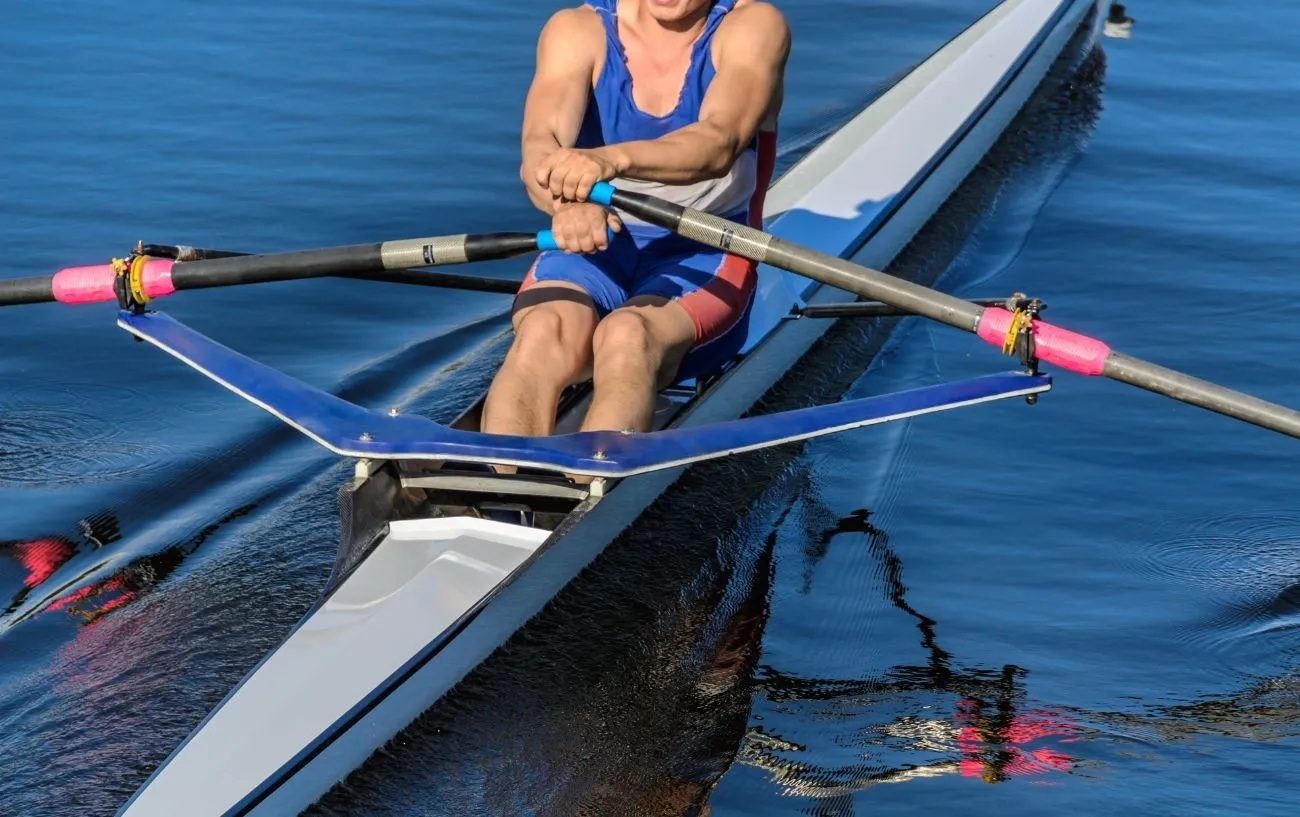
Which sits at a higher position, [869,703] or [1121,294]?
[1121,294]

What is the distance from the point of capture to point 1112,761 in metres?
4.32

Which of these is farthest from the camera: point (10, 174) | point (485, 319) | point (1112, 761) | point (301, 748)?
point (10, 174)

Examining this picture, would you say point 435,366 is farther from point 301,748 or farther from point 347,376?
point 301,748

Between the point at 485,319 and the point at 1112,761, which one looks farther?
the point at 485,319

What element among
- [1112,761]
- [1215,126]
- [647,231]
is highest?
[1215,126]

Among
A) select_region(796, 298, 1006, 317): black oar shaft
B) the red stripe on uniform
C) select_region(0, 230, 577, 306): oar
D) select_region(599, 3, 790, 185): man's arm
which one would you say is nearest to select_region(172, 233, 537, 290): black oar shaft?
select_region(0, 230, 577, 306): oar

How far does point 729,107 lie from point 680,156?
0.28m

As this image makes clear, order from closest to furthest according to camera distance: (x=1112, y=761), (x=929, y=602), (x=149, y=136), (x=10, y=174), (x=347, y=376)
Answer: (x=1112, y=761) < (x=929, y=602) < (x=347, y=376) < (x=10, y=174) < (x=149, y=136)

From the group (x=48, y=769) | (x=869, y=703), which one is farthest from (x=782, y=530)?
(x=48, y=769)

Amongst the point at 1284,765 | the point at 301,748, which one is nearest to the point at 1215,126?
the point at 1284,765

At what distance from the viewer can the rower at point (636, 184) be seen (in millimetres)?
4738

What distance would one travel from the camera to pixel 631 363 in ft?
15.6

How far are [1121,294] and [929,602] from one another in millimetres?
3204

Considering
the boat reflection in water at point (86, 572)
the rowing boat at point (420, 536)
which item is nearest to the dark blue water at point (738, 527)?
the boat reflection in water at point (86, 572)
